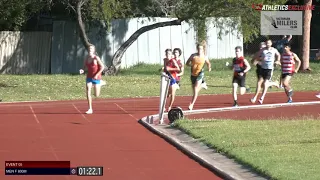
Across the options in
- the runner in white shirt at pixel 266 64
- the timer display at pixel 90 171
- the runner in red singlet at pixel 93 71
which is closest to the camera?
the timer display at pixel 90 171

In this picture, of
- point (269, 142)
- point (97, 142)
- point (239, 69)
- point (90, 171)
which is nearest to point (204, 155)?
point (269, 142)

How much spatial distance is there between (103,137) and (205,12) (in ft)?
51.0

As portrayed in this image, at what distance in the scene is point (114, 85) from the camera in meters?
28.9

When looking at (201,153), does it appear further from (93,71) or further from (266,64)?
(266,64)

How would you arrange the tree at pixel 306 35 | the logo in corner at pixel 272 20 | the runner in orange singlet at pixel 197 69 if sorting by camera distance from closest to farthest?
the runner in orange singlet at pixel 197 69, the logo in corner at pixel 272 20, the tree at pixel 306 35

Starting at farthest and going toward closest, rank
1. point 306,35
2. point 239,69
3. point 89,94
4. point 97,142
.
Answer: point 306,35, point 239,69, point 89,94, point 97,142

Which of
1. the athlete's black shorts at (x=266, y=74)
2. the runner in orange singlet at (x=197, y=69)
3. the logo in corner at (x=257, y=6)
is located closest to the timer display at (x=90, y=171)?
the runner in orange singlet at (x=197, y=69)

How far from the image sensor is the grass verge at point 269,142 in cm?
1186

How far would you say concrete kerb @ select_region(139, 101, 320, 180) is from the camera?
39.2 ft

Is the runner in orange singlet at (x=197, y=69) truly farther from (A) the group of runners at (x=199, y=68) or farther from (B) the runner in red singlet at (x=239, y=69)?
(B) the runner in red singlet at (x=239, y=69)

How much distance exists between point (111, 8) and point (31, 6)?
13.7 feet

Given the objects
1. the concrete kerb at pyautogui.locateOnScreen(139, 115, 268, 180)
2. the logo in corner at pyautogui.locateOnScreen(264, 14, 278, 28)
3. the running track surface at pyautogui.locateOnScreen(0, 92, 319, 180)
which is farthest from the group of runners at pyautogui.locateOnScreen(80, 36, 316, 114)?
the logo in corner at pyautogui.locateOnScreen(264, 14, 278, 28)

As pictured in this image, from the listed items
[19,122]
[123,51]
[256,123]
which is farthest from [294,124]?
[123,51]

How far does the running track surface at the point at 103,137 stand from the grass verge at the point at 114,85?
5.63 ft
